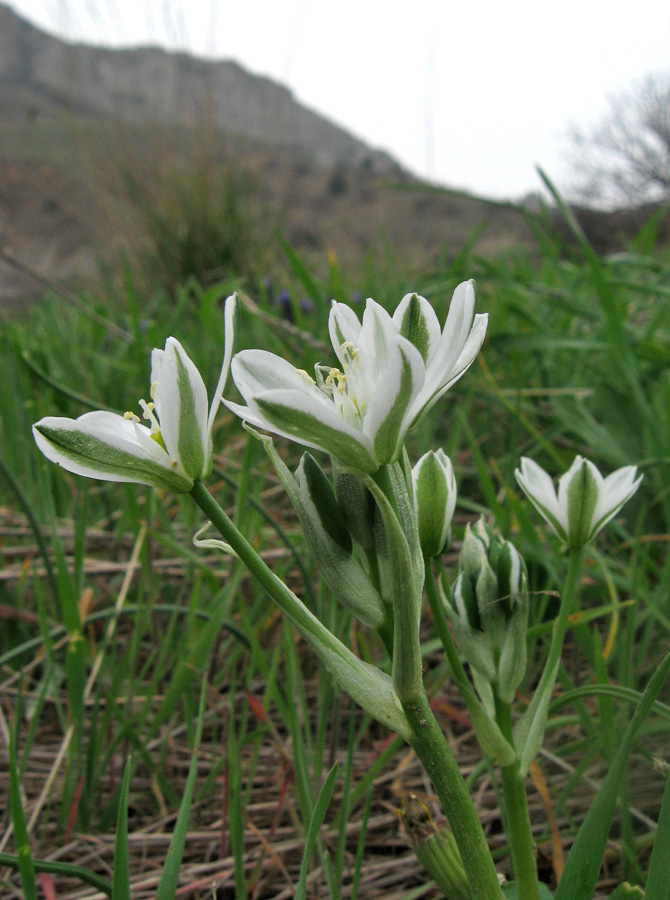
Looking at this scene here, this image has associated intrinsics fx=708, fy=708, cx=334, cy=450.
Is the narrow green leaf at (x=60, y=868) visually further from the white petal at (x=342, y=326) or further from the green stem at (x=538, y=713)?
the white petal at (x=342, y=326)

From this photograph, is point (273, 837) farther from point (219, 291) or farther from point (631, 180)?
point (631, 180)

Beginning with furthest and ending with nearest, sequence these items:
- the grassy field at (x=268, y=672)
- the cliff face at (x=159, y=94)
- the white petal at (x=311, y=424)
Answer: the cliff face at (x=159, y=94), the grassy field at (x=268, y=672), the white petal at (x=311, y=424)

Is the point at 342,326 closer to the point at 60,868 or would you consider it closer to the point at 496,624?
the point at 496,624

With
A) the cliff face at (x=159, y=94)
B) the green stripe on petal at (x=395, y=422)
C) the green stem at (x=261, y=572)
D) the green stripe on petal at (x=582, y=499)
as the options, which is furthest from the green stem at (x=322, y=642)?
the cliff face at (x=159, y=94)

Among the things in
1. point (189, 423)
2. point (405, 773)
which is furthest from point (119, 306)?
point (189, 423)

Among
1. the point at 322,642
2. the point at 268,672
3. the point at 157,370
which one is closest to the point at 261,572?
the point at 322,642

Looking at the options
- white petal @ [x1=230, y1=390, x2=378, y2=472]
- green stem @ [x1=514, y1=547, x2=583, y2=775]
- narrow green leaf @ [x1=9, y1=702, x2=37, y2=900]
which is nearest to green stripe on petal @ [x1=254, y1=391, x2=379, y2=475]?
white petal @ [x1=230, y1=390, x2=378, y2=472]

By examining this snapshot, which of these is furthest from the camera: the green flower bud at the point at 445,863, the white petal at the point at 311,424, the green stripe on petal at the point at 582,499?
the green stripe on petal at the point at 582,499
